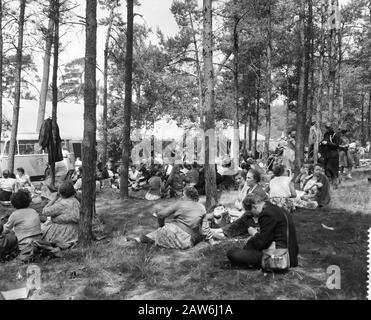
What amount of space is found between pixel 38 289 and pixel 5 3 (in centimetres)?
1356

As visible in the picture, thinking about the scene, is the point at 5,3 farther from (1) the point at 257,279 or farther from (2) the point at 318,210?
(1) the point at 257,279

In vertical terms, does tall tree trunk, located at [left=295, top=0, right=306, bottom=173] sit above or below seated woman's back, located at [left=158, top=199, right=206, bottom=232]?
above

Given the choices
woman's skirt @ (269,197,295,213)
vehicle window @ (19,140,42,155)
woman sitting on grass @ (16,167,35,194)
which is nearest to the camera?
woman's skirt @ (269,197,295,213)

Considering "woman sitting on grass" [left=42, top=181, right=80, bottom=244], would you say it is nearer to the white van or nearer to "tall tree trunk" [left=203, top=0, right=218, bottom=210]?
"tall tree trunk" [left=203, top=0, right=218, bottom=210]

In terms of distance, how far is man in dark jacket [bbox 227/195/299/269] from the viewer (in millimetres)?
5172

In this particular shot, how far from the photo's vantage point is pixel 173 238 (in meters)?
6.74

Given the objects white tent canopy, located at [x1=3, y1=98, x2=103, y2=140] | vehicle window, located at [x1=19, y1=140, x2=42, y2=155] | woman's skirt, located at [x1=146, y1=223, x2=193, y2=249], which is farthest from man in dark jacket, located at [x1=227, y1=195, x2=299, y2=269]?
white tent canopy, located at [x1=3, y1=98, x2=103, y2=140]

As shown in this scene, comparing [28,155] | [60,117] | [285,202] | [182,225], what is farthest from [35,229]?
[60,117]

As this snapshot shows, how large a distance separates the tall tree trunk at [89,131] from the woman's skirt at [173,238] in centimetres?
125

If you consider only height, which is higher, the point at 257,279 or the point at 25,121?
the point at 25,121

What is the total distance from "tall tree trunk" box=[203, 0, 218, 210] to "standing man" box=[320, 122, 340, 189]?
401 cm

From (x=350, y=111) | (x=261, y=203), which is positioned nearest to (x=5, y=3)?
(x=261, y=203)

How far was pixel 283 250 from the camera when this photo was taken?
17.1 ft

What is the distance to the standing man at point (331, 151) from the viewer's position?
12.0 metres
